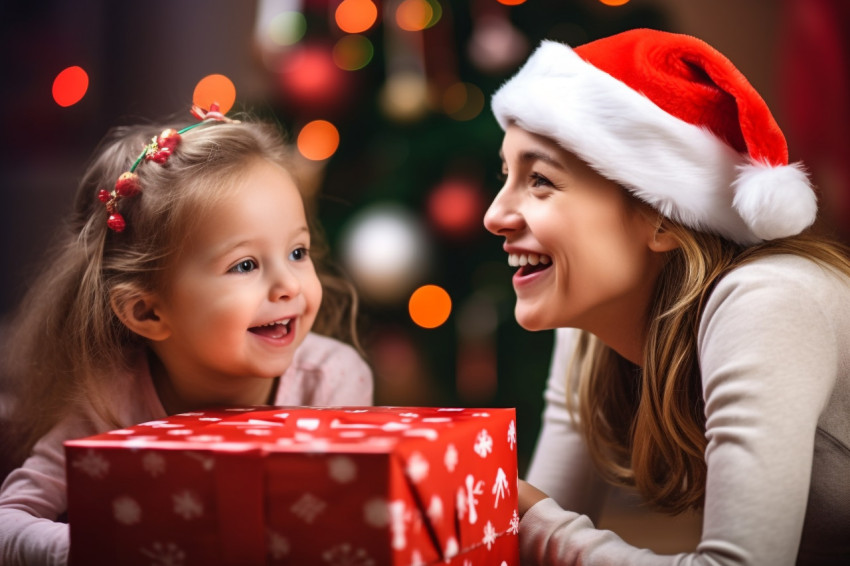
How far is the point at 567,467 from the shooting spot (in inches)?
50.5

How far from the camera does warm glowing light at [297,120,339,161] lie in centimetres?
182

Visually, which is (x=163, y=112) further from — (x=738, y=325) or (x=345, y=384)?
(x=738, y=325)

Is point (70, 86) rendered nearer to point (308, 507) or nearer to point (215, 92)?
point (215, 92)

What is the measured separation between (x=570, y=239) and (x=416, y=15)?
961 mm

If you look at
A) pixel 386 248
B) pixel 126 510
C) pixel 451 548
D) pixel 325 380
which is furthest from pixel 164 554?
pixel 386 248

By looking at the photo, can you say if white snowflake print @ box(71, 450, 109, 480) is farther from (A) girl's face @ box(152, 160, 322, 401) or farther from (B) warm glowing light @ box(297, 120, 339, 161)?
(B) warm glowing light @ box(297, 120, 339, 161)

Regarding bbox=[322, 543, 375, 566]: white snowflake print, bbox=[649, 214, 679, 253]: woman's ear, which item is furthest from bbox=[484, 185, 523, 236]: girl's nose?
bbox=[322, 543, 375, 566]: white snowflake print

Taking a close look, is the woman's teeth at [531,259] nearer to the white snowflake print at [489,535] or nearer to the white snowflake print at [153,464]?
the white snowflake print at [489,535]

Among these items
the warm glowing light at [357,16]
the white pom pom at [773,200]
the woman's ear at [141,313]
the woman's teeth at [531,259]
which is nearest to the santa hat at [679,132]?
the white pom pom at [773,200]

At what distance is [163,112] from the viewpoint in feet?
7.54

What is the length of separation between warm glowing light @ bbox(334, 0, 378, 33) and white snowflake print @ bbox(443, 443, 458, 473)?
1269mm

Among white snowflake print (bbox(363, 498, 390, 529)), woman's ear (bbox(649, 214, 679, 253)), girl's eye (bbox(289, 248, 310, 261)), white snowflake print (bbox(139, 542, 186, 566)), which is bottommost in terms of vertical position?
white snowflake print (bbox(139, 542, 186, 566))

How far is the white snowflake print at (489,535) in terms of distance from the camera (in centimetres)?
85

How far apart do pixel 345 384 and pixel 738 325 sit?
60cm
